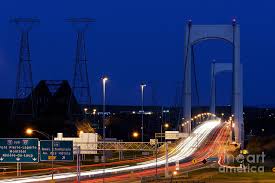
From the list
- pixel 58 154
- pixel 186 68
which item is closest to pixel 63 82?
pixel 186 68

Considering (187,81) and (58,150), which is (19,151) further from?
(187,81)

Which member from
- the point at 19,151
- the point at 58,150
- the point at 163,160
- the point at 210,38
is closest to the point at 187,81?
→ the point at 210,38

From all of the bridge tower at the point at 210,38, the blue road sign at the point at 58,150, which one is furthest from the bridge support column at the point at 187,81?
the blue road sign at the point at 58,150

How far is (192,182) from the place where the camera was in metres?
56.6

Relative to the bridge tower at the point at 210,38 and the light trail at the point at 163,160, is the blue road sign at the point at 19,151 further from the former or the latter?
the bridge tower at the point at 210,38

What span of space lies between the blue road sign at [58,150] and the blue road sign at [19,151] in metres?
1.05

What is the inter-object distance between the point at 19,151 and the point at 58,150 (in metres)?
2.90

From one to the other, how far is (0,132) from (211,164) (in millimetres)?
39292

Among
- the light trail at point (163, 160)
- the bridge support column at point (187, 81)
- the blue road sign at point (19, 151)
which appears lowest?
the light trail at point (163, 160)

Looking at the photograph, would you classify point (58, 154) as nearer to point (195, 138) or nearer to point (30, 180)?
point (30, 180)

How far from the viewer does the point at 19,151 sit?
171ft

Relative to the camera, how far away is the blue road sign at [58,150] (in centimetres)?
5288

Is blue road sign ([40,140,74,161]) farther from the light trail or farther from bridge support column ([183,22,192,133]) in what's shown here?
bridge support column ([183,22,192,133])

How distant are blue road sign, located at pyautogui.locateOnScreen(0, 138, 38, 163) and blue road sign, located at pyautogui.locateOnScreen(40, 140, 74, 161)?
105 centimetres
